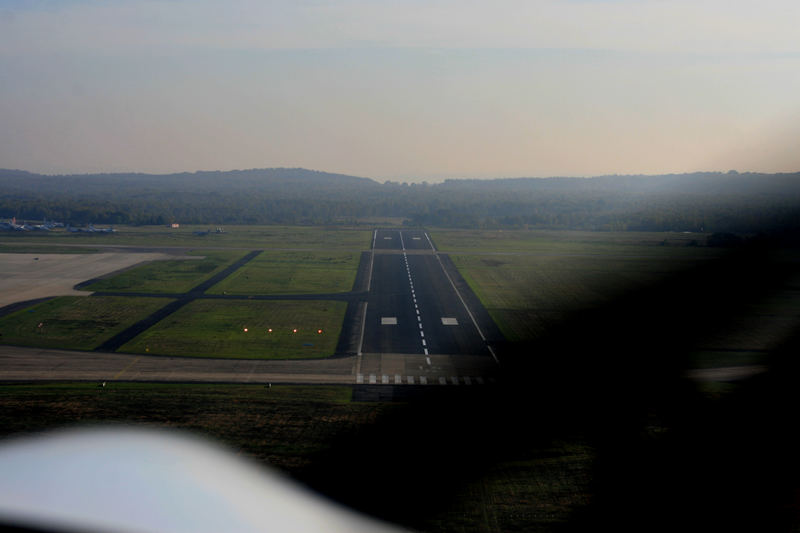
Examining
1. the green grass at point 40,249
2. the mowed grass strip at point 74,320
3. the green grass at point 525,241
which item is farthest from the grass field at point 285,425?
the green grass at point 40,249

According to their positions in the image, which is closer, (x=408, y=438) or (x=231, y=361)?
(x=408, y=438)

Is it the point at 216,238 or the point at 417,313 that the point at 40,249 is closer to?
the point at 216,238

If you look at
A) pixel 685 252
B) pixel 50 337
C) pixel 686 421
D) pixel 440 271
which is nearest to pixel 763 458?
pixel 686 421

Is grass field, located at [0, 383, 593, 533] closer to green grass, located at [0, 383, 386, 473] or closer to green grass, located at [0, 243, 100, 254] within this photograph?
green grass, located at [0, 383, 386, 473]

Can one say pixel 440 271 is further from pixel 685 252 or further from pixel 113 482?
pixel 113 482

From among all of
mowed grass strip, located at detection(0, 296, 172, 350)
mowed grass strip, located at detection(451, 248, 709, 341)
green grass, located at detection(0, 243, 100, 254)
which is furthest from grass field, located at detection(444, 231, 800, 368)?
green grass, located at detection(0, 243, 100, 254)

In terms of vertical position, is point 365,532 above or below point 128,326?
above

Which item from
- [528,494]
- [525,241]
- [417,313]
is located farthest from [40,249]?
[528,494]
